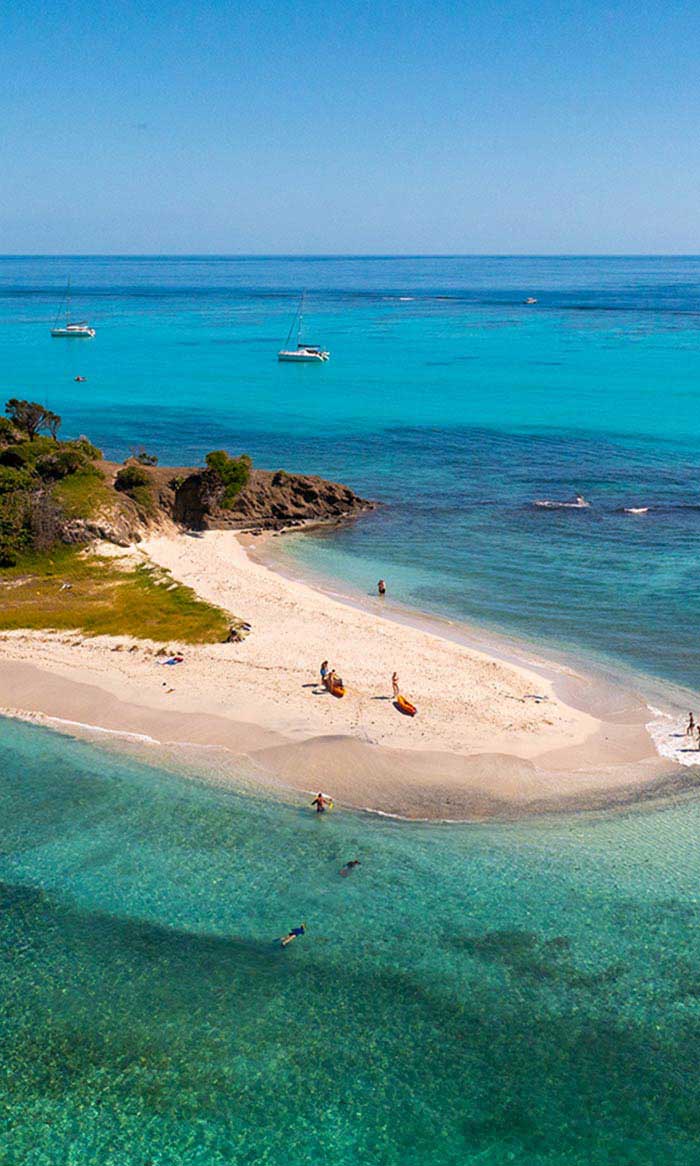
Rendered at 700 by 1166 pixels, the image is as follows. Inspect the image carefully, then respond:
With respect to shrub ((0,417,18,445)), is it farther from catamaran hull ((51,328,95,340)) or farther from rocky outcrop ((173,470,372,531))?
catamaran hull ((51,328,95,340))

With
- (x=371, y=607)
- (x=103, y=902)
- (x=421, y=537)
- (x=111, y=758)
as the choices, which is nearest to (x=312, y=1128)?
(x=103, y=902)

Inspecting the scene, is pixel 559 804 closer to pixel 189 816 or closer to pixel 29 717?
pixel 189 816

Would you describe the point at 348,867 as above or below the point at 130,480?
below

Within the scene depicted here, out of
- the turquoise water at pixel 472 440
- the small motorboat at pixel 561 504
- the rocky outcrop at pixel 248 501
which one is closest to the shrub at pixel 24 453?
the rocky outcrop at pixel 248 501

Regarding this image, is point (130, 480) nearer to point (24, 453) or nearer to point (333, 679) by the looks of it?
point (24, 453)

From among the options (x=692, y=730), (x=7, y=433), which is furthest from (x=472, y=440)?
(x=692, y=730)

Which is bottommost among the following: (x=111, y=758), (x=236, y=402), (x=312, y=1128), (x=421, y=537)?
(x=312, y=1128)

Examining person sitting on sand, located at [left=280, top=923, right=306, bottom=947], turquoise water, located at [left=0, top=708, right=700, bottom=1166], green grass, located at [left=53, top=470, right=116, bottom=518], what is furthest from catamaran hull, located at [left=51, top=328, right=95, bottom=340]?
person sitting on sand, located at [left=280, top=923, right=306, bottom=947]

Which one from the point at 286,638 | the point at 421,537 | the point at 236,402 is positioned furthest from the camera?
the point at 236,402
